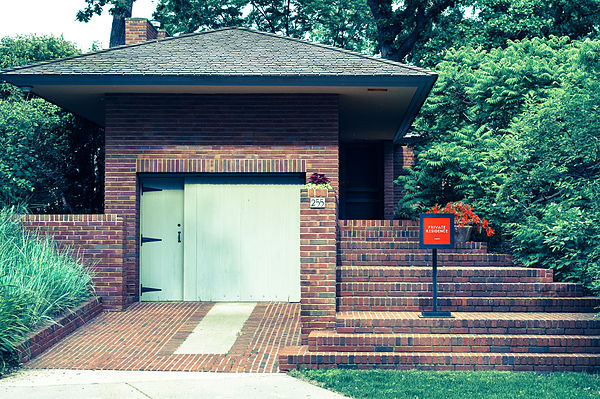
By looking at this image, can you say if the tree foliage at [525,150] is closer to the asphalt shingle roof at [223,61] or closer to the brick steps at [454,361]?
the brick steps at [454,361]

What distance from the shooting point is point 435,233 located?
7.95 metres

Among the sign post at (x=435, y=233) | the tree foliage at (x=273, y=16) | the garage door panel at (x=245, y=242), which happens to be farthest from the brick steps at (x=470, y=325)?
the tree foliage at (x=273, y=16)

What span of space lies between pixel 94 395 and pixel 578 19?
1893 centimetres

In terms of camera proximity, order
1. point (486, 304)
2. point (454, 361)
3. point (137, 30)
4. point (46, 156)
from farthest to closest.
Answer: point (137, 30), point (46, 156), point (486, 304), point (454, 361)

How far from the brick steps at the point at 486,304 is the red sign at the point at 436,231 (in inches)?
36.4

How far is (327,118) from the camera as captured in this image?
11.1 metres

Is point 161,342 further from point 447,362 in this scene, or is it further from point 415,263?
point 415,263

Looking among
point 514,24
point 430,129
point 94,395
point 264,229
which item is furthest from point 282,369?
point 514,24

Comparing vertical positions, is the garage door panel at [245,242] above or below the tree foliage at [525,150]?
below

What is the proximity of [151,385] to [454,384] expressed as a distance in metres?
3.14

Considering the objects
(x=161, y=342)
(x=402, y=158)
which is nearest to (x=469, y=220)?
(x=161, y=342)

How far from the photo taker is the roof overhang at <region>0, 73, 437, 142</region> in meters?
10.2

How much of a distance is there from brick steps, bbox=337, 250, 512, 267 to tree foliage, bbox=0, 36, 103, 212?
6.62 m

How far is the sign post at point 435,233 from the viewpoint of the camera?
25.9ft
